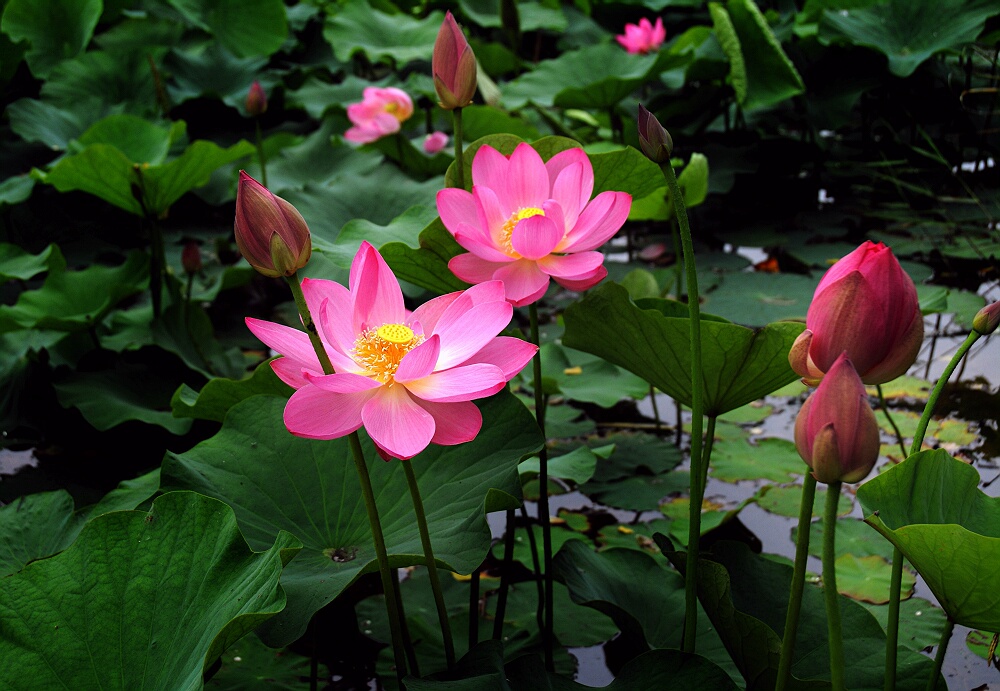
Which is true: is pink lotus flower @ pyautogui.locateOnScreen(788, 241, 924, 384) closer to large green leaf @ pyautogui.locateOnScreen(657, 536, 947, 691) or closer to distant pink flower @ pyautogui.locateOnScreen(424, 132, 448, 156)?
large green leaf @ pyautogui.locateOnScreen(657, 536, 947, 691)

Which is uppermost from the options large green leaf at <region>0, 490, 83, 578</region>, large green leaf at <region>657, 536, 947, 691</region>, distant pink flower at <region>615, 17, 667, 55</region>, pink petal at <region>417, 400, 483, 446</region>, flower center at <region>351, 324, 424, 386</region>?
flower center at <region>351, 324, 424, 386</region>

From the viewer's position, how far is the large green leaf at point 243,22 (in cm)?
338

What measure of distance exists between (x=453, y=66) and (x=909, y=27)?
2699 millimetres

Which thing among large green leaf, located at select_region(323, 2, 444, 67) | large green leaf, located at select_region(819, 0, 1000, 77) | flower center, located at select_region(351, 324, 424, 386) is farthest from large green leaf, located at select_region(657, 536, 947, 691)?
large green leaf, located at select_region(323, 2, 444, 67)

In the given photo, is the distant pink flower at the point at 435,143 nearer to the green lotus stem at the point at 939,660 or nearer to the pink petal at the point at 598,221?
the pink petal at the point at 598,221

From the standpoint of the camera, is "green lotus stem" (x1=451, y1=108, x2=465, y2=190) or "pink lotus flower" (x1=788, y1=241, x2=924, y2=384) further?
"green lotus stem" (x1=451, y1=108, x2=465, y2=190)

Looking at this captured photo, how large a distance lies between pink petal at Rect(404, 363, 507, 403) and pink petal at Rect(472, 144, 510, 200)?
31cm

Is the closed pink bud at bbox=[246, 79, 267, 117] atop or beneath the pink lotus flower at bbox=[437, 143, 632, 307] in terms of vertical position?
beneath

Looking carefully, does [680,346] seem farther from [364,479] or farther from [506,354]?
[364,479]

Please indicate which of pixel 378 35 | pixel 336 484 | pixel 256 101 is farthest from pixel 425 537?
pixel 378 35

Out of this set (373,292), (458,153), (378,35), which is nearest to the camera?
(373,292)

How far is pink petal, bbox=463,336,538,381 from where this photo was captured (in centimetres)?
72

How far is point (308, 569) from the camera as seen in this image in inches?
33.8

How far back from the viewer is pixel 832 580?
0.62 m
